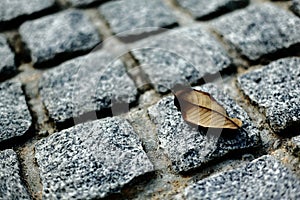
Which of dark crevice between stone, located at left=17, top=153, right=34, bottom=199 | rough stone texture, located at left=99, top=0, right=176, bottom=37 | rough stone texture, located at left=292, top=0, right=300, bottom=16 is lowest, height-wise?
dark crevice between stone, located at left=17, top=153, right=34, bottom=199

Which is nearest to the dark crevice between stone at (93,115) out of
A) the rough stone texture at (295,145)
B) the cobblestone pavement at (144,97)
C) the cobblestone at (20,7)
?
the cobblestone pavement at (144,97)

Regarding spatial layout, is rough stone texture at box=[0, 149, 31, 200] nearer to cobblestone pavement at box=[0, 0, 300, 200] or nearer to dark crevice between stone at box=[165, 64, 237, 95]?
cobblestone pavement at box=[0, 0, 300, 200]

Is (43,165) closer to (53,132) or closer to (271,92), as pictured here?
(53,132)

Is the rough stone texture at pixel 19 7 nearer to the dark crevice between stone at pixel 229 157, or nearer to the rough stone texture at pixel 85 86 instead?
the rough stone texture at pixel 85 86

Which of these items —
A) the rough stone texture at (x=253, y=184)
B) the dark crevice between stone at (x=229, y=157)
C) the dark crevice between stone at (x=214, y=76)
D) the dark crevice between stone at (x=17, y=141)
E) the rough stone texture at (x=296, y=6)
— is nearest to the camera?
the rough stone texture at (x=253, y=184)

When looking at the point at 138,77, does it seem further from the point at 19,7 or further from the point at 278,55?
the point at 19,7

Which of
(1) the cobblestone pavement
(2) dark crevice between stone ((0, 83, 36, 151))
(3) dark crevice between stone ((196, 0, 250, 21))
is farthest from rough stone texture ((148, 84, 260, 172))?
(3) dark crevice between stone ((196, 0, 250, 21))

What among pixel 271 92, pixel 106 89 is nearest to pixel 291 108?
pixel 271 92
